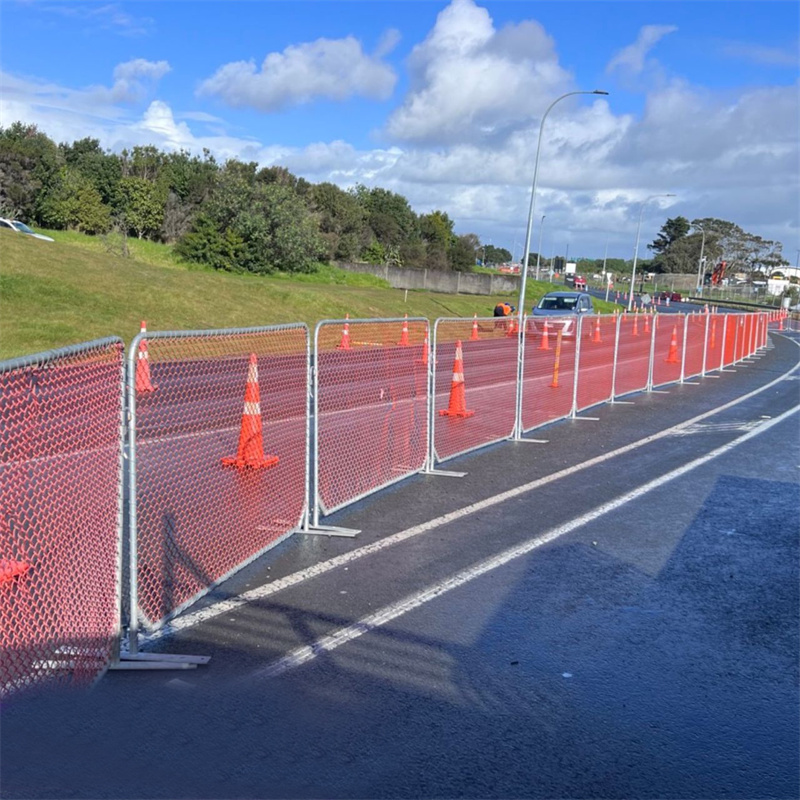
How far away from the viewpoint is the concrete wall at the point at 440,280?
64.4 metres

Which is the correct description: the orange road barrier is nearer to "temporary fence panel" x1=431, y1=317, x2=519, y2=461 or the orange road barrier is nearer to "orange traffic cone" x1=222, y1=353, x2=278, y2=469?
"temporary fence panel" x1=431, y1=317, x2=519, y2=461

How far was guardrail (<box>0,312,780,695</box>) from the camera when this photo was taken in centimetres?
450

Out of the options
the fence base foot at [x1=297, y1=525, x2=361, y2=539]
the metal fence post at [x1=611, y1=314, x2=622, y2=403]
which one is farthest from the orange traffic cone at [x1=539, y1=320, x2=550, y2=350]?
the fence base foot at [x1=297, y1=525, x2=361, y2=539]

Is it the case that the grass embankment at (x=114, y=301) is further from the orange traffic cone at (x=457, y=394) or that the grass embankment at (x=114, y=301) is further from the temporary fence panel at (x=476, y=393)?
the orange traffic cone at (x=457, y=394)

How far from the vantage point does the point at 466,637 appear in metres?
5.09

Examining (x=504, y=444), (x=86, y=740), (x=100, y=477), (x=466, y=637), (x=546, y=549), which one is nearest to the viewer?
(x=86, y=740)

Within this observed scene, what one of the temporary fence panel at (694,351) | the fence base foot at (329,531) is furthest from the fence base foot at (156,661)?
the temporary fence panel at (694,351)

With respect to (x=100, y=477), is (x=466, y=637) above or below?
below

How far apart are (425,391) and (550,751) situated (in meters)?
6.47

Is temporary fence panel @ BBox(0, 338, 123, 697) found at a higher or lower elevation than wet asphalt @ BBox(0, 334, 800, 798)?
higher

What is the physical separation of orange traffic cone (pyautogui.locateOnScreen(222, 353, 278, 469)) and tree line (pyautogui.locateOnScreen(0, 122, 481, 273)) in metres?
47.8

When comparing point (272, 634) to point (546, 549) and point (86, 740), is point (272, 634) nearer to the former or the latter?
point (86, 740)

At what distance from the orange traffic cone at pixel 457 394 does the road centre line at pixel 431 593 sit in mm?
3134

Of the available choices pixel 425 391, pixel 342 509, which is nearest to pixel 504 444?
pixel 425 391
